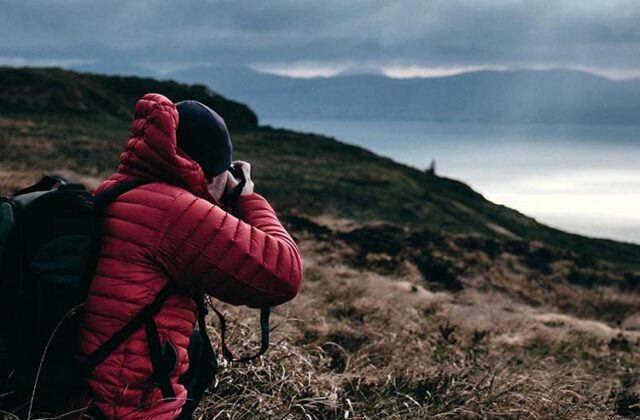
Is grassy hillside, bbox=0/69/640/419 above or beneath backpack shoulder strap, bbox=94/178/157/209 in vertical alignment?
beneath

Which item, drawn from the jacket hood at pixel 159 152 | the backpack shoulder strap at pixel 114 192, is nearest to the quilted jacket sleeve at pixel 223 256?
the jacket hood at pixel 159 152

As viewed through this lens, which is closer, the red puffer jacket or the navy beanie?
the red puffer jacket

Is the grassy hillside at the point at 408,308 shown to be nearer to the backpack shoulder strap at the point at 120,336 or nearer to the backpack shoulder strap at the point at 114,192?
the backpack shoulder strap at the point at 120,336

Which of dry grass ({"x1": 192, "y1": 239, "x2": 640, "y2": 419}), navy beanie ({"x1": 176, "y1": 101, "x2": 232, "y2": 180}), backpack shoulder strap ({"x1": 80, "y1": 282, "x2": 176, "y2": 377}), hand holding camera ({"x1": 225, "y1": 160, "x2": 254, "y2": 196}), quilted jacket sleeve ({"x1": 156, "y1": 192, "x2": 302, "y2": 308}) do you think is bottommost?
dry grass ({"x1": 192, "y1": 239, "x2": 640, "y2": 419})

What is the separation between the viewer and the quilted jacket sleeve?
2596 millimetres

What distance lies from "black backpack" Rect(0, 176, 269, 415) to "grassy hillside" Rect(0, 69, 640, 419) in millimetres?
1186

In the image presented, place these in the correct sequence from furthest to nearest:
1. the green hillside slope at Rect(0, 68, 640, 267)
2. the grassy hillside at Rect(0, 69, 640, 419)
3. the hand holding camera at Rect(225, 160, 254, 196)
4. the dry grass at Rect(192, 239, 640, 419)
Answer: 1. the green hillside slope at Rect(0, 68, 640, 267)
2. the grassy hillside at Rect(0, 69, 640, 419)
3. the dry grass at Rect(192, 239, 640, 419)
4. the hand holding camera at Rect(225, 160, 254, 196)

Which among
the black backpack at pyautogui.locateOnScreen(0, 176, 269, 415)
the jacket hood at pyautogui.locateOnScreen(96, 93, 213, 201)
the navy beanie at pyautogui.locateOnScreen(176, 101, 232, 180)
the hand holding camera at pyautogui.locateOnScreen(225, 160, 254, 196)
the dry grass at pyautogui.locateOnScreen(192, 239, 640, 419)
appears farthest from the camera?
the dry grass at pyautogui.locateOnScreen(192, 239, 640, 419)

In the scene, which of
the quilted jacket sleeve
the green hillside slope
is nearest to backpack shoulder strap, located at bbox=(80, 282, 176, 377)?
the quilted jacket sleeve

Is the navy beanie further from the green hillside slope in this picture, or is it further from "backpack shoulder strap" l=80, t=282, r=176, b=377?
the green hillside slope

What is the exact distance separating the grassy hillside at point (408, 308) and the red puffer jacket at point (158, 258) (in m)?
1.13

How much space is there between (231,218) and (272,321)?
4530 millimetres

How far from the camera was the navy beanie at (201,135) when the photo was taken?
276 cm

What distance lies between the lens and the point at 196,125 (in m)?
2.76
